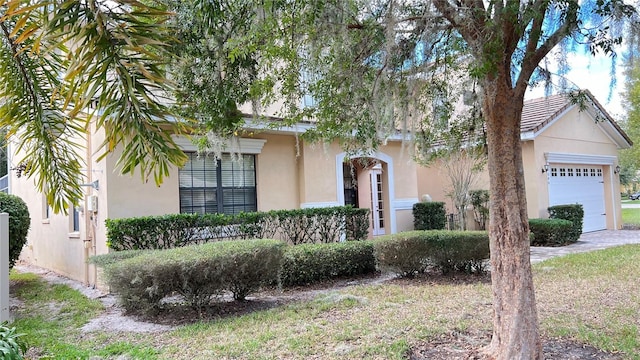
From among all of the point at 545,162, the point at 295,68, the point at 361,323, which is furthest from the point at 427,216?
the point at 295,68

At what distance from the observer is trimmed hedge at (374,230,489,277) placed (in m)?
8.26

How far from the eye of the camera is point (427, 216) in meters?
13.7

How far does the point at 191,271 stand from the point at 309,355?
2420 mm

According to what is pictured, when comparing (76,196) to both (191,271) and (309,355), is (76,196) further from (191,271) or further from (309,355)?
(309,355)

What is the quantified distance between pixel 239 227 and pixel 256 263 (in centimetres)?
305

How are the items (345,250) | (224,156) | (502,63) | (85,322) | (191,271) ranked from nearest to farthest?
(502,63) < (191,271) < (85,322) < (345,250) < (224,156)

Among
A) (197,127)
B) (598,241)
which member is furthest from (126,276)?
(598,241)

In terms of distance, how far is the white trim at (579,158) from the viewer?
14.7m

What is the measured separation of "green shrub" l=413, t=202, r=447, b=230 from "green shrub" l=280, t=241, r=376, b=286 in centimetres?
490

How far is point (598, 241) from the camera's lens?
13547 millimetres

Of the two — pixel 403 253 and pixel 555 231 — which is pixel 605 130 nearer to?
pixel 555 231

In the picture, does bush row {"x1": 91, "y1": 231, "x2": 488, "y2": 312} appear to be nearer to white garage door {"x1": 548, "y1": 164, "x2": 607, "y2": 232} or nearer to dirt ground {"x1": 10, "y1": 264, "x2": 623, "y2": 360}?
dirt ground {"x1": 10, "y1": 264, "x2": 623, "y2": 360}

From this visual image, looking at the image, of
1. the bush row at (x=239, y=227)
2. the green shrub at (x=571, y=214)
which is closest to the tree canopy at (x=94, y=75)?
the bush row at (x=239, y=227)

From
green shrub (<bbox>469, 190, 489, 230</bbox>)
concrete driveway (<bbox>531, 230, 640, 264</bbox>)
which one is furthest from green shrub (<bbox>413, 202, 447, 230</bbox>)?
concrete driveway (<bbox>531, 230, 640, 264</bbox>)
